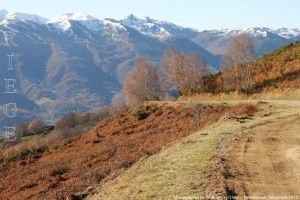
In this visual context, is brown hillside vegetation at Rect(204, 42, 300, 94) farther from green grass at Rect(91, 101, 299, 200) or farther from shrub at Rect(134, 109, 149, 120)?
green grass at Rect(91, 101, 299, 200)

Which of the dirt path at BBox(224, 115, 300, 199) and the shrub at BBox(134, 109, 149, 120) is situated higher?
the dirt path at BBox(224, 115, 300, 199)

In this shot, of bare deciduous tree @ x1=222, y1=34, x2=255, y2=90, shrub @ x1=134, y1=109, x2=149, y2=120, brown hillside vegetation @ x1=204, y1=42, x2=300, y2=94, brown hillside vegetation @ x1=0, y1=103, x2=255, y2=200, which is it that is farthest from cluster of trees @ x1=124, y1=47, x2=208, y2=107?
brown hillside vegetation @ x1=0, y1=103, x2=255, y2=200

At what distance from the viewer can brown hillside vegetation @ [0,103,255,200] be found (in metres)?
37.2

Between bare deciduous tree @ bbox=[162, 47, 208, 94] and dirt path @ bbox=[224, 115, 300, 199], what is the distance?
208 feet

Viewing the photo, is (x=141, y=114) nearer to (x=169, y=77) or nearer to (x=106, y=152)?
(x=106, y=152)

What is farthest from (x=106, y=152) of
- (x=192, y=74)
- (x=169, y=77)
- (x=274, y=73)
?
(x=169, y=77)

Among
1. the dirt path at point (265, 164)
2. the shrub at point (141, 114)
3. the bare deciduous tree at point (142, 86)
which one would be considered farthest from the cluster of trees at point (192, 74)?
the dirt path at point (265, 164)

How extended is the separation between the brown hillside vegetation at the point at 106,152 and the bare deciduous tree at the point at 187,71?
77.1 ft

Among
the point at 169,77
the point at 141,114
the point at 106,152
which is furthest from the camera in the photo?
the point at 169,77

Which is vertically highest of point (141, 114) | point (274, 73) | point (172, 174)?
point (274, 73)

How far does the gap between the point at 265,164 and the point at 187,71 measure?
271ft

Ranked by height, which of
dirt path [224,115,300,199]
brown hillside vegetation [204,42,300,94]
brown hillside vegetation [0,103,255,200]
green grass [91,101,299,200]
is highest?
brown hillside vegetation [204,42,300,94]

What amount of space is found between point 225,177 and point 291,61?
62564 mm

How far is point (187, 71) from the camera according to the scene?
10738 centimetres
